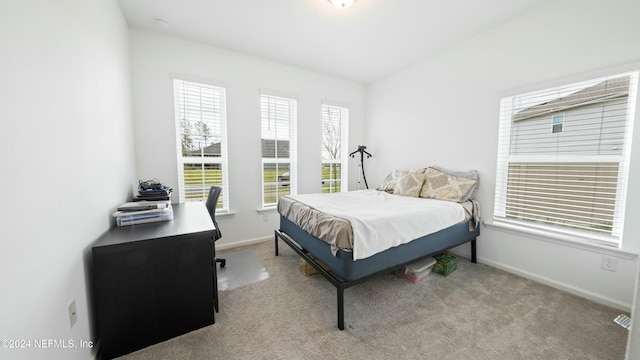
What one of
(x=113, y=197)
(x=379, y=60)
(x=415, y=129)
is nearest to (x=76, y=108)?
(x=113, y=197)

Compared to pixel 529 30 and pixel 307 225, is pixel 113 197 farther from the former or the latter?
pixel 529 30

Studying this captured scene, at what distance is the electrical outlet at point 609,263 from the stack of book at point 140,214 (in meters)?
3.84

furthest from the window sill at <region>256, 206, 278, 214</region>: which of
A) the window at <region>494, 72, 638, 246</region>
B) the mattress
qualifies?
the window at <region>494, 72, 638, 246</region>

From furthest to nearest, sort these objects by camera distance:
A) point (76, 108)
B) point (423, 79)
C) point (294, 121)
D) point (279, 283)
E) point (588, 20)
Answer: point (294, 121) < point (423, 79) < point (279, 283) < point (588, 20) < point (76, 108)

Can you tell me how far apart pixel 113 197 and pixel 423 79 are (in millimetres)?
4005

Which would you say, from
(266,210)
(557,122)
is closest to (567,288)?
(557,122)

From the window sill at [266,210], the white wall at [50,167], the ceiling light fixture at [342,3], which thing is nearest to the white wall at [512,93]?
the ceiling light fixture at [342,3]

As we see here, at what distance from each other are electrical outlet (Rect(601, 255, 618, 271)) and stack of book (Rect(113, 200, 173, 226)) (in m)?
3.84

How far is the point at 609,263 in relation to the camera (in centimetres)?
194

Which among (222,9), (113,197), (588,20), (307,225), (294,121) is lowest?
(307,225)

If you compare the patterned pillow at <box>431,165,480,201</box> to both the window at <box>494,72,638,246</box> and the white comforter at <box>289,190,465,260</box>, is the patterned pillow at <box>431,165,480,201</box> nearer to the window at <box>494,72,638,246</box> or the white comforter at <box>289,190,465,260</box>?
the window at <box>494,72,638,246</box>

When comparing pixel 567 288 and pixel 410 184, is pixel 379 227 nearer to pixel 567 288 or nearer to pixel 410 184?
pixel 410 184

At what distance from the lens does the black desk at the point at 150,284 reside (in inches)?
54.0

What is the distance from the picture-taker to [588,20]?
6.60 feet
